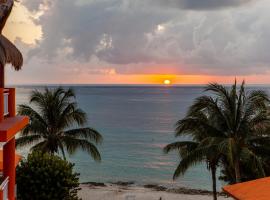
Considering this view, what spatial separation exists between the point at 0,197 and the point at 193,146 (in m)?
11.3

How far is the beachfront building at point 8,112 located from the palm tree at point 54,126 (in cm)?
1058

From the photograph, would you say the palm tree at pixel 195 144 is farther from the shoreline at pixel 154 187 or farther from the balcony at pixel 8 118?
the shoreline at pixel 154 187

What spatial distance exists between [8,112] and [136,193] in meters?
23.4

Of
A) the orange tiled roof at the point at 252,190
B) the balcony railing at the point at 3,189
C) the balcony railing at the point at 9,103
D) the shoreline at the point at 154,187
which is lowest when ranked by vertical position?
the shoreline at the point at 154,187

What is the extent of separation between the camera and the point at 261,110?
1712 cm

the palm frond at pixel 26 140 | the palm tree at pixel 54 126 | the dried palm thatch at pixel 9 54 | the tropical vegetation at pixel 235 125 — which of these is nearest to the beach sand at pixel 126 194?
the palm tree at pixel 54 126

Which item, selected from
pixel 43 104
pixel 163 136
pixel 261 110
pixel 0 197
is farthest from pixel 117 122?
pixel 0 197

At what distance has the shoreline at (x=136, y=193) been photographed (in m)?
31.0

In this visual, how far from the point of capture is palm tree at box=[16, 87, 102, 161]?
22547mm

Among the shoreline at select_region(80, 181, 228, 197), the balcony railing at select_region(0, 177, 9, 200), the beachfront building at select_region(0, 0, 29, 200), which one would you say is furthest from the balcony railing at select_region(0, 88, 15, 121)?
the shoreline at select_region(80, 181, 228, 197)

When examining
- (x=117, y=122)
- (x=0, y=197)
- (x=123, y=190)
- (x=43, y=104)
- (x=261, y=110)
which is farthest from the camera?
(x=117, y=122)

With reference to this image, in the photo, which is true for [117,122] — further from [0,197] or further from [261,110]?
[0,197]

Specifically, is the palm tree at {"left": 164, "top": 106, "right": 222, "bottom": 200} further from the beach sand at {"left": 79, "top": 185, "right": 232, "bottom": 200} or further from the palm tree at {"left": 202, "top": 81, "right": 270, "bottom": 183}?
the beach sand at {"left": 79, "top": 185, "right": 232, "bottom": 200}

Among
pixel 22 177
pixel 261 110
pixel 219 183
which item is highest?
pixel 261 110
